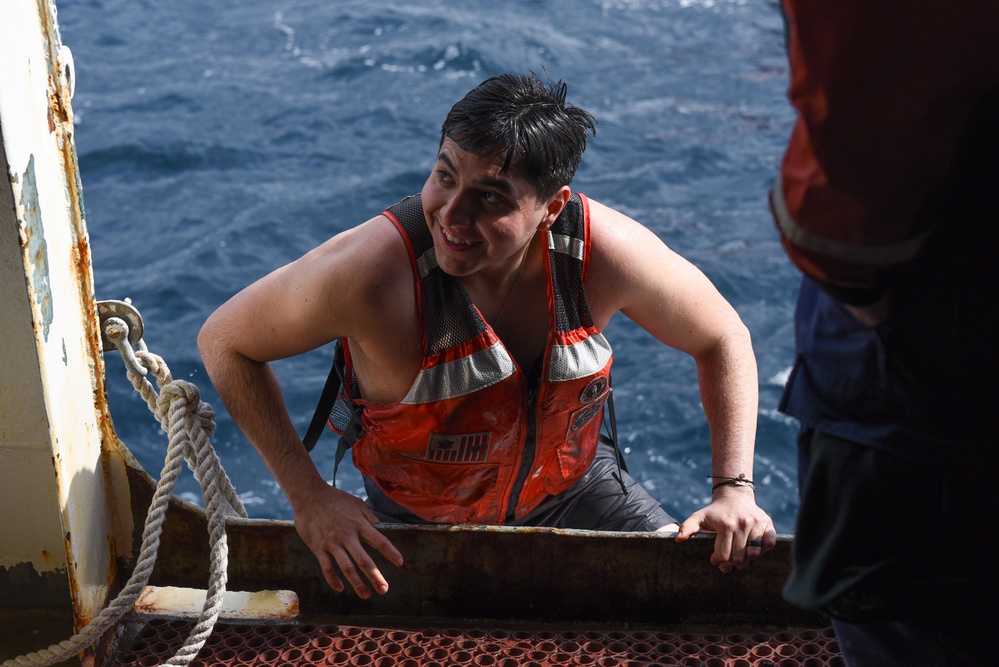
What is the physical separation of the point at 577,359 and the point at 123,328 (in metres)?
1.19

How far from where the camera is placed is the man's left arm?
8.77ft

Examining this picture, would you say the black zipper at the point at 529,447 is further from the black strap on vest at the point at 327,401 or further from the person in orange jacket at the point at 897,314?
the person in orange jacket at the point at 897,314

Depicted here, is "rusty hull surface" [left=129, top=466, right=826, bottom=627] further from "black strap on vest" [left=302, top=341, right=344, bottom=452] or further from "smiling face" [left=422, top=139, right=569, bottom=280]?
"smiling face" [left=422, top=139, right=569, bottom=280]

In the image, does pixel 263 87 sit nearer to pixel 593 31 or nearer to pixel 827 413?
pixel 593 31

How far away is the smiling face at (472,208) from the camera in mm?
2514

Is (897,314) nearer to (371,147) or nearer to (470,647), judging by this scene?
(470,647)

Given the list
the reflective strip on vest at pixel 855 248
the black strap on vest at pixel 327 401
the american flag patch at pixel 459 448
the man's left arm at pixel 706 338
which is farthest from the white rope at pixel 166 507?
the reflective strip on vest at pixel 855 248

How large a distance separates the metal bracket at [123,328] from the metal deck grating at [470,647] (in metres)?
0.68

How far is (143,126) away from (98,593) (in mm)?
7980

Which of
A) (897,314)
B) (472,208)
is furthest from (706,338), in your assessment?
(897,314)

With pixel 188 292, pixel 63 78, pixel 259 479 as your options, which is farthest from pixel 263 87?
pixel 63 78

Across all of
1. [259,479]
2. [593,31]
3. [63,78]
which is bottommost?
[259,479]

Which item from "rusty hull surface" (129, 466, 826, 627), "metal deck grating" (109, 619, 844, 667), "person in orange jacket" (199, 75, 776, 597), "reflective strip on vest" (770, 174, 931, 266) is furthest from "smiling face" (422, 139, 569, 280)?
"reflective strip on vest" (770, 174, 931, 266)

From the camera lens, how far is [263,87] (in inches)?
422
